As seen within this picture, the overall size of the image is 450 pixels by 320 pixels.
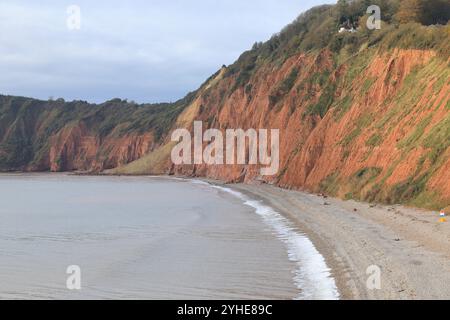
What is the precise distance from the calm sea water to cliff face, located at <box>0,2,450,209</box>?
5.93 meters

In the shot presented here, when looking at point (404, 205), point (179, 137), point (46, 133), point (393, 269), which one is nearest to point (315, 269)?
point (393, 269)

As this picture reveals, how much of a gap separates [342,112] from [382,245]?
2508 centimetres

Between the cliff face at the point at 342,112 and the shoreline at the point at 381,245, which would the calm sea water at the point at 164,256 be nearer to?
the shoreline at the point at 381,245

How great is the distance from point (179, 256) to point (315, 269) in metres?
4.75

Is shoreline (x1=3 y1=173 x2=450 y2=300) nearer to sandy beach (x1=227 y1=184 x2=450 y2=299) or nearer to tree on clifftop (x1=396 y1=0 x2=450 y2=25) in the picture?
sandy beach (x1=227 y1=184 x2=450 y2=299)

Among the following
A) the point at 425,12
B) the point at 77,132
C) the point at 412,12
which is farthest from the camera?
the point at 77,132

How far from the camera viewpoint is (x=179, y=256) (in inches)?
685

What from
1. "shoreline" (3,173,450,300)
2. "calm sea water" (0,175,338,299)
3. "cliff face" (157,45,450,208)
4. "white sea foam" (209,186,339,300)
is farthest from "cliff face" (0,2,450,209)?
"calm sea water" (0,175,338,299)

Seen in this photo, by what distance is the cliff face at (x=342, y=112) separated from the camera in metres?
26.4

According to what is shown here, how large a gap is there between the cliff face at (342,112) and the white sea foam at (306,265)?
550 centimetres

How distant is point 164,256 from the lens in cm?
1744

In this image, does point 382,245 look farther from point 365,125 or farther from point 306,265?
point 365,125

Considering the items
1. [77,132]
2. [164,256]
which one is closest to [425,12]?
[164,256]

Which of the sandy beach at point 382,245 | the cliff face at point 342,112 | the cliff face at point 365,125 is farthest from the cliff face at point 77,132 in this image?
the sandy beach at point 382,245
